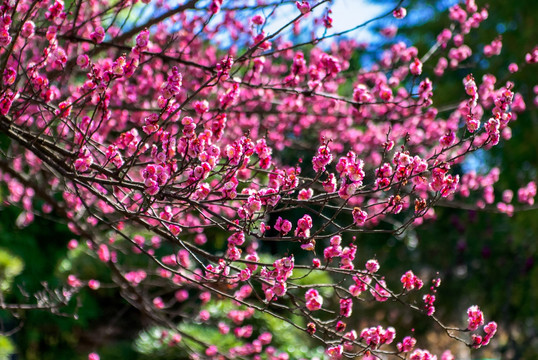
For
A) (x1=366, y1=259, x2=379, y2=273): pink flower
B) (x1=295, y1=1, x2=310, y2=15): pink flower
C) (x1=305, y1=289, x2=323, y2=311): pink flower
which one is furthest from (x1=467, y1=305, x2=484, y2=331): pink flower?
(x1=295, y1=1, x2=310, y2=15): pink flower

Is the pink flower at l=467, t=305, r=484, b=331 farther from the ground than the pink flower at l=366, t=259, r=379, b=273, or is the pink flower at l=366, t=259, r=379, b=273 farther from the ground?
the pink flower at l=366, t=259, r=379, b=273

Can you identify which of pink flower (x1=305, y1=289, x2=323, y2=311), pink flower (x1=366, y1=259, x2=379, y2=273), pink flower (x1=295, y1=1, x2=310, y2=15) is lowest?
pink flower (x1=305, y1=289, x2=323, y2=311)

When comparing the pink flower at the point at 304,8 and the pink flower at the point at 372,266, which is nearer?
the pink flower at the point at 372,266

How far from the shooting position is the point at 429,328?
12.1 metres

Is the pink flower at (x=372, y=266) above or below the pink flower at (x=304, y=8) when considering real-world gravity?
below

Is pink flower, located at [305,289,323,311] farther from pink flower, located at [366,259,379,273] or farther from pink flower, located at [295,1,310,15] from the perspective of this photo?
pink flower, located at [295,1,310,15]

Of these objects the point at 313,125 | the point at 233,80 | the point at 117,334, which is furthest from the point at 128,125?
the point at 117,334

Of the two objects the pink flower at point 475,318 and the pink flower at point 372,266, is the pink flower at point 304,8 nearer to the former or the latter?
the pink flower at point 372,266

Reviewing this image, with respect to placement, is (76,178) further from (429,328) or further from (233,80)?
(429,328)

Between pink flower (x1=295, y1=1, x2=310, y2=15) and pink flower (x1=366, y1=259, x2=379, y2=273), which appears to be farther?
pink flower (x1=295, y1=1, x2=310, y2=15)

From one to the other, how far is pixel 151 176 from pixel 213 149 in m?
0.28

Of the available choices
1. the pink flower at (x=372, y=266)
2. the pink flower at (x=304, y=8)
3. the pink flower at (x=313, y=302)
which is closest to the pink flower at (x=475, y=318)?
the pink flower at (x=372, y=266)

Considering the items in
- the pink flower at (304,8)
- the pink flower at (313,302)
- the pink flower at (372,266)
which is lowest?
the pink flower at (313,302)

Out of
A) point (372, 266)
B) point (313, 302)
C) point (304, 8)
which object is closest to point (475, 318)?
point (372, 266)
